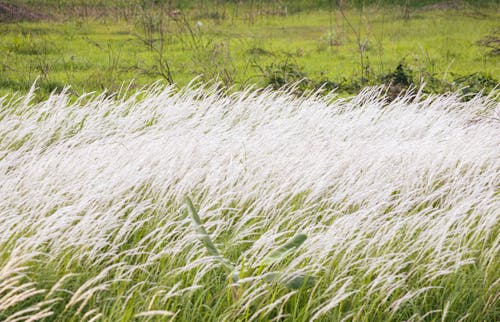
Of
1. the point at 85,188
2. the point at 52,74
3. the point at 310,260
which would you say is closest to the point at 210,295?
the point at 310,260

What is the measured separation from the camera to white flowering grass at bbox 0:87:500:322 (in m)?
2.50

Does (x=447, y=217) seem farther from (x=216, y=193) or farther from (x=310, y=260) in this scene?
(x=216, y=193)

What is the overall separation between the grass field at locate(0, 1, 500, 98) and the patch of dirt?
1.37 feet

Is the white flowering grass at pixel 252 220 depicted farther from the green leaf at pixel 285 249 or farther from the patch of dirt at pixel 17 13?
the patch of dirt at pixel 17 13

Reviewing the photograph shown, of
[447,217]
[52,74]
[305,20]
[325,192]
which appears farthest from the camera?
[305,20]

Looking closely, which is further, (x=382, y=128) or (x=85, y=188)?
(x=382, y=128)

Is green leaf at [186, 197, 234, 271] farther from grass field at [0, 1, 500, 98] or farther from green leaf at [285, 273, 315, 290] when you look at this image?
grass field at [0, 1, 500, 98]

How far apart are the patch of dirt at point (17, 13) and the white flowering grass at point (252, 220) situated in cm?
1146

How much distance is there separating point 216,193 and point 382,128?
81.8 inches

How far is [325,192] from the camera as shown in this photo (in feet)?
12.3

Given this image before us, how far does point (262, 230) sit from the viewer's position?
10.6 ft

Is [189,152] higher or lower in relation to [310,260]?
higher

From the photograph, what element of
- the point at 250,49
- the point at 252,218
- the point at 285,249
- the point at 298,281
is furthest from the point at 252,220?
the point at 250,49

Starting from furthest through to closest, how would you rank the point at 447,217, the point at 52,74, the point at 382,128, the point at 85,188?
the point at 52,74 → the point at 382,128 → the point at 85,188 → the point at 447,217
